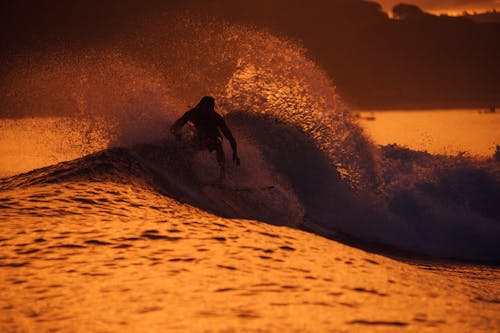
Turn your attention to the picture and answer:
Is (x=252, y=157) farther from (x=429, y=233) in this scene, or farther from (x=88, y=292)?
(x=88, y=292)

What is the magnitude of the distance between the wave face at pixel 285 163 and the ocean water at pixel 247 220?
46mm

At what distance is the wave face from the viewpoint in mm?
9375

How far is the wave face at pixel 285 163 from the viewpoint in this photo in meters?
9.38

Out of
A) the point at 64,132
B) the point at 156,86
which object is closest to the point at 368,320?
the point at 156,86

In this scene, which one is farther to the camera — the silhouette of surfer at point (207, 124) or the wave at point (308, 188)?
the silhouette of surfer at point (207, 124)

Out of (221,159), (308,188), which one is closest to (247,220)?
Result: (221,159)

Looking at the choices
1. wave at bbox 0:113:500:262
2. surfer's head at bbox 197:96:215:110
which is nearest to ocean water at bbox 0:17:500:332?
wave at bbox 0:113:500:262

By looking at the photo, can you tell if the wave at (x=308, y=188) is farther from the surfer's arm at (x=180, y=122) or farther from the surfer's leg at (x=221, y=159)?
the surfer's arm at (x=180, y=122)

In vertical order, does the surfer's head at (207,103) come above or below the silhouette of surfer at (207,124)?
above

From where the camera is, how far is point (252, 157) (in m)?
11.5

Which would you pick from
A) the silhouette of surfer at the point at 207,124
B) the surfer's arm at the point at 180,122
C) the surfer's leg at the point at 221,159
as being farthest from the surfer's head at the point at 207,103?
the surfer's leg at the point at 221,159

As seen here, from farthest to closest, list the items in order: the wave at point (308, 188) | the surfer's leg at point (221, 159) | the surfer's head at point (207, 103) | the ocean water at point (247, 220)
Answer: the surfer's leg at point (221, 159)
the surfer's head at point (207, 103)
the wave at point (308, 188)
the ocean water at point (247, 220)

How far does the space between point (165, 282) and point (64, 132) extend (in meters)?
A: 10.0

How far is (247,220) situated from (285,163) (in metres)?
5.90
